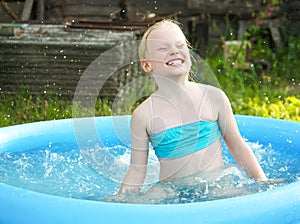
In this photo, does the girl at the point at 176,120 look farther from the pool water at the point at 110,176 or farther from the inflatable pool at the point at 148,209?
the inflatable pool at the point at 148,209

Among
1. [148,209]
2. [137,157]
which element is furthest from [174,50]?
[148,209]

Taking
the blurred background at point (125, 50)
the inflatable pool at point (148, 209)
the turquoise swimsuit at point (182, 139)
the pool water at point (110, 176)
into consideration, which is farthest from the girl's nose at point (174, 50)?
the blurred background at point (125, 50)

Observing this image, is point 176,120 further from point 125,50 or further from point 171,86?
point 125,50

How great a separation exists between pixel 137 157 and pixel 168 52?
15.8 inches

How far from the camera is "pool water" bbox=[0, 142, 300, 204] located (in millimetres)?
2434

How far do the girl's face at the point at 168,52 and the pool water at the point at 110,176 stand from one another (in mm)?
415

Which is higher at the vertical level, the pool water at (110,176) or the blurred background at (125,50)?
the blurred background at (125,50)

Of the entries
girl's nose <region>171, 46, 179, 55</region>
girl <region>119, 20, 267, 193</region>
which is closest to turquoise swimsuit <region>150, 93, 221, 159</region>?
girl <region>119, 20, 267, 193</region>

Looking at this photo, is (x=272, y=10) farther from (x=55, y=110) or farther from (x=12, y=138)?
(x=12, y=138)

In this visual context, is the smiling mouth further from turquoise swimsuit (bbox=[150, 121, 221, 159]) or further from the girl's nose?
turquoise swimsuit (bbox=[150, 121, 221, 159])

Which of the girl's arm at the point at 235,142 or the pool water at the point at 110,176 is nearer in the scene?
the pool water at the point at 110,176

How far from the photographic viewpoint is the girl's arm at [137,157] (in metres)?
2.43

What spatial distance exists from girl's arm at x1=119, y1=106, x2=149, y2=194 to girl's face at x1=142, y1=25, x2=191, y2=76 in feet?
0.61

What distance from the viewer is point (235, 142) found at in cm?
259
